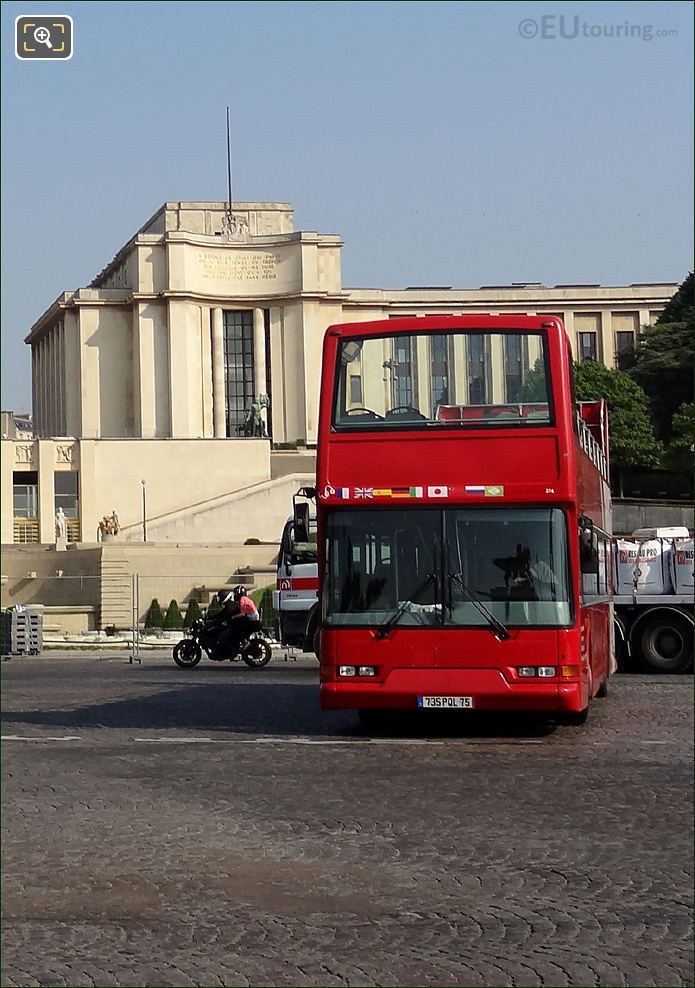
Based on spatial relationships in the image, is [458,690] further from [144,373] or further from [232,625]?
[144,373]

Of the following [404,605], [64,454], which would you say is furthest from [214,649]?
[64,454]

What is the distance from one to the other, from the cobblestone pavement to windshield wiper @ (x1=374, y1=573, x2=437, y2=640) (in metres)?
0.97

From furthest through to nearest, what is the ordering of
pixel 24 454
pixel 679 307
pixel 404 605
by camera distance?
pixel 679 307 → pixel 24 454 → pixel 404 605

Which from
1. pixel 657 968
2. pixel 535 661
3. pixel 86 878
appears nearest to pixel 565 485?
pixel 535 661

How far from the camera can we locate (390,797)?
10.8 metres

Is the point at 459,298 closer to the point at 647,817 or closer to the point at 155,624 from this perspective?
the point at 155,624

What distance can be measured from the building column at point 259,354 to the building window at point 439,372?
8404 cm

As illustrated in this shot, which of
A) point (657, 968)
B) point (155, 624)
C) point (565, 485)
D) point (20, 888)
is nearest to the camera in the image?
point (657, 968)

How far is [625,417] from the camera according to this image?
78750mm

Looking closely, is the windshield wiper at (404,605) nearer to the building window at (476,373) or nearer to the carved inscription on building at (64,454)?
the building window at (476,373)

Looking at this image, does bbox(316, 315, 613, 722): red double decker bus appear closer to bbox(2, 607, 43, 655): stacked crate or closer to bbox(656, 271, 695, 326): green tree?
bbox(2, 607, 43, 655): stacked crate

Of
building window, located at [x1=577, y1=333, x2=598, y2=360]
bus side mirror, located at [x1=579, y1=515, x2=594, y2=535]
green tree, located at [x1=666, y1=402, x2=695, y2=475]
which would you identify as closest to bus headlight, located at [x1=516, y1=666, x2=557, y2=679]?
bus side mirror, located at [x1=579, y1=515, x2=594, y2=535]

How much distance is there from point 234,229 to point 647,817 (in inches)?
3653

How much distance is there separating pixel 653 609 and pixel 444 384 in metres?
11.4
